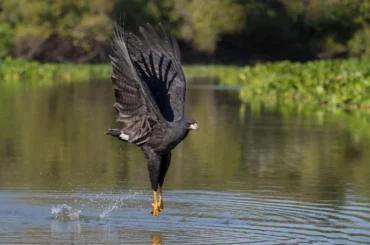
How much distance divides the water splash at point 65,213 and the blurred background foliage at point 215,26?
50.0 metres

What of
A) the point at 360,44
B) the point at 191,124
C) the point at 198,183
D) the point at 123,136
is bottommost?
the point at 198,183

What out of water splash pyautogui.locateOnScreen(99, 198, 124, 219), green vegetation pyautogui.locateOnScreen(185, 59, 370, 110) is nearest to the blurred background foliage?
green vegetation pyautogui.locateOnScreen(185, 59, 370, 110)

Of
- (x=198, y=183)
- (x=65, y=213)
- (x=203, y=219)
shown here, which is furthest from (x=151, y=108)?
(x=198, y=183)

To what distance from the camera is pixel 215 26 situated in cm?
6606

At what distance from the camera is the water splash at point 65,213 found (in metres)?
9.93

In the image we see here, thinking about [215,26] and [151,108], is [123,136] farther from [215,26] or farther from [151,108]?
[215,26]

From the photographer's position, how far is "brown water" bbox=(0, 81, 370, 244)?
925 cm

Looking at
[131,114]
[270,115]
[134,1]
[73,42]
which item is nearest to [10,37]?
[73,42]

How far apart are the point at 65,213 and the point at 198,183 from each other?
94.5 inches

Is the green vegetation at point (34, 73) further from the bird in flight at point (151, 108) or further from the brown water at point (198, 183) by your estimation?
the bird in flight at point (151, 108)

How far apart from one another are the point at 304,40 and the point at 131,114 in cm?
5937

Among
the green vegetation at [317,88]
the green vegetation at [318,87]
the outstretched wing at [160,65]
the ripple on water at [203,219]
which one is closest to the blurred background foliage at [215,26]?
the green vegetation at [317,88]

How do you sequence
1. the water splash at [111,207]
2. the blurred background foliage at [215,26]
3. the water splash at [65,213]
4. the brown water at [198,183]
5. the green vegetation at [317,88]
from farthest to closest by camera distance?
the blurred background foliage at [215,26]
the green vegetation at [317,88]
the water splash at [111,207]
the water splash at [65,213]
the brown water at [198,183]

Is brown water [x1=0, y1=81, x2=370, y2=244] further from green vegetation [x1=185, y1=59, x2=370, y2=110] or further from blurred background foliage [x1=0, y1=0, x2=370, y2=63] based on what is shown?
blurred background foliage [x1=0, y1=0, x2=370, y2=63]
